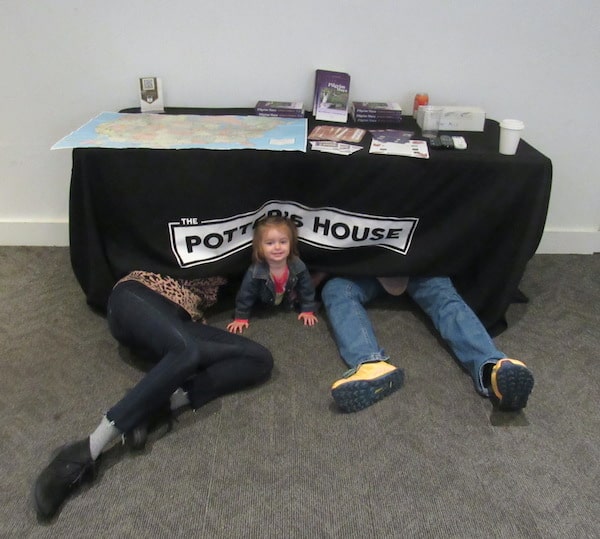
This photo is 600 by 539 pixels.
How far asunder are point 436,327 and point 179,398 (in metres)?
0.84

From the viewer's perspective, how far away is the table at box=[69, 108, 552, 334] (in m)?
1.47

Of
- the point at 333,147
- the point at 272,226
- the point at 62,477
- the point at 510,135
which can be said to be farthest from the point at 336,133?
the point at 62,477

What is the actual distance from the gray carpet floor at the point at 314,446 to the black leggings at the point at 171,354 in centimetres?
7

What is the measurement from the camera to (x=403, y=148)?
154cm

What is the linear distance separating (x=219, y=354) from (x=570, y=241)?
1.68 metres

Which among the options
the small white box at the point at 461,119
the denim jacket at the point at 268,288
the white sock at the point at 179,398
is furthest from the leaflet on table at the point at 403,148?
the white sock at the point at 179,398

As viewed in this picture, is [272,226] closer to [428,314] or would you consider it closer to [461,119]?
[428,314]

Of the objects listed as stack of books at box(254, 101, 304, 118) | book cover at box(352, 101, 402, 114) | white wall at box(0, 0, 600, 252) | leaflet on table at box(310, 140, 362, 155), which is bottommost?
leaflet on table at box(310, 140, 362, 155)

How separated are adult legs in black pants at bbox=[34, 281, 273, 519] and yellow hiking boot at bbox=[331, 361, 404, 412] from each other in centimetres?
24

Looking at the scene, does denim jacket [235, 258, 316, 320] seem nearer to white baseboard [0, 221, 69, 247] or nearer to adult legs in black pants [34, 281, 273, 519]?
adult legs in black pants [34, 281, 273, 519]

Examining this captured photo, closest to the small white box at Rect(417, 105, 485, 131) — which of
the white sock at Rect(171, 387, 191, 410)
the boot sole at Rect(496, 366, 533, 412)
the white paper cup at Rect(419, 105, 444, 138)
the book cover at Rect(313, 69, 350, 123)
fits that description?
the white paper cup at Rect(419, 105, 444, 138)

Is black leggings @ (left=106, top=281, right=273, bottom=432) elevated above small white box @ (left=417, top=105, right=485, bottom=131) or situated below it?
below

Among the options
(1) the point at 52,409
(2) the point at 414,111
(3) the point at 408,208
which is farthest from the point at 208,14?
(1) the point at 52,409

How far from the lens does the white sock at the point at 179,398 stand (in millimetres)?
1344
